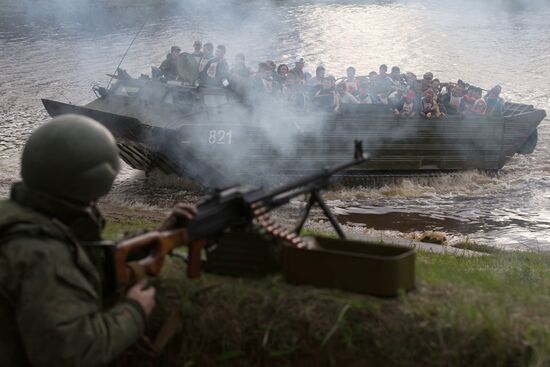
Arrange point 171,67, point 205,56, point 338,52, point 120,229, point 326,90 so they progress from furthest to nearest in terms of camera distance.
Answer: point 338,52
point 205,56
point 171,67
point 326,90
point 120,229

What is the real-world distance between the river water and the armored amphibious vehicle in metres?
0.70

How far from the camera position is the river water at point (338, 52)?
15023mm

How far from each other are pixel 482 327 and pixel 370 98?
44.2ft

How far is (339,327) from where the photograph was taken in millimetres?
3562

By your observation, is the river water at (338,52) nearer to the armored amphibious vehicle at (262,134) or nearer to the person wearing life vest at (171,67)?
the armored amphibious vehicle at (262,134)

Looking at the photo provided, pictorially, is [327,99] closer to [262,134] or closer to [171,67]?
[262,134]

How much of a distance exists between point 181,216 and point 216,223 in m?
0.17

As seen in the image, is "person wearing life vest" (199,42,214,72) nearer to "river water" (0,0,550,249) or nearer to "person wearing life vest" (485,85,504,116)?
"river water" (0,0,550,249)

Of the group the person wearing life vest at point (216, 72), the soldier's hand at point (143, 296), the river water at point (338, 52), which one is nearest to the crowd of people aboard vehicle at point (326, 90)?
the person wearing life vest at point (216, 72)

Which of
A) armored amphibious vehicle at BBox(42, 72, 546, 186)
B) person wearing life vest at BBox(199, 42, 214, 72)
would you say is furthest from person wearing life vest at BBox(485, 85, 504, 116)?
person wearing life vest at BBox(199, 42, 214, 72)

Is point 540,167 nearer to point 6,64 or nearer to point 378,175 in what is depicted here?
point 378,175

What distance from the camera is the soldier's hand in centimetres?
325

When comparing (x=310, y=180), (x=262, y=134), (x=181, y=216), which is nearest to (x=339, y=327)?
(x=310, y=180)

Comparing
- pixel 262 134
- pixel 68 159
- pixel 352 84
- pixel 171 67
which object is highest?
pixel 68 159
